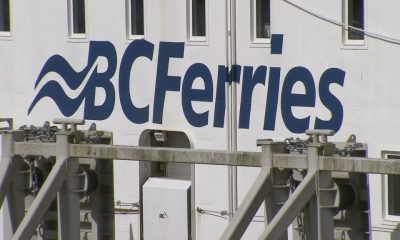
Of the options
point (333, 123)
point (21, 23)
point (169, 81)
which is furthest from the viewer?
point (21, 23)

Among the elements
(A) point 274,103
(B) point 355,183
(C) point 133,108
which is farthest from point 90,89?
(B) point 355,183

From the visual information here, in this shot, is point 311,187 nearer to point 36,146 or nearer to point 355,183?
point 355,183

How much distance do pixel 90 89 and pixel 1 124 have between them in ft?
7.42

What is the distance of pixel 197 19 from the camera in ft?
68.9

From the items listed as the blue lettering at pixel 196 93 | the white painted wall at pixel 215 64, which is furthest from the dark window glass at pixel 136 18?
the blue lettering at pixel 196 93

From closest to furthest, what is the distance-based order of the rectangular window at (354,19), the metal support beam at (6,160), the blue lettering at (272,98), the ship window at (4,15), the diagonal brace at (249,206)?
the diagonal brace at (249,206) → the rectangular window at (354,19) → the blue lettering at (272,98) → the metal support beam at (6,160) → the ship window at (4,15)

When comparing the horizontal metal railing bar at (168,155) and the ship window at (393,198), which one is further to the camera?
the ship window at (393,198)

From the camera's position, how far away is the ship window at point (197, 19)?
68.7ft

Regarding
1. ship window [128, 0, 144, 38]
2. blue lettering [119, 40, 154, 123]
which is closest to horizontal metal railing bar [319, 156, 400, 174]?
blue lettering [119, 40, 154, 123]

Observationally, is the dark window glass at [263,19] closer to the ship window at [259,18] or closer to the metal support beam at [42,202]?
the ship window at [259,18]

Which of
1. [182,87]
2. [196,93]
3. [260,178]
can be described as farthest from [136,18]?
[260,178]

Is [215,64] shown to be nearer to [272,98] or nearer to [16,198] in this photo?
[272,98]

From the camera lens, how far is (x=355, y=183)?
61.4 feet

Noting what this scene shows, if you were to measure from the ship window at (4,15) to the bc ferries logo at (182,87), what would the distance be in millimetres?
1086
